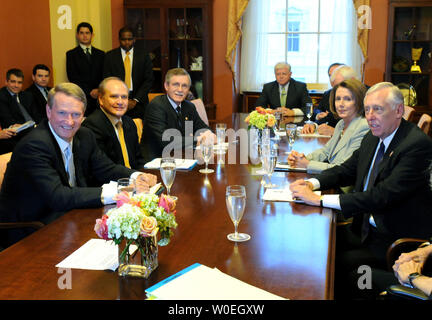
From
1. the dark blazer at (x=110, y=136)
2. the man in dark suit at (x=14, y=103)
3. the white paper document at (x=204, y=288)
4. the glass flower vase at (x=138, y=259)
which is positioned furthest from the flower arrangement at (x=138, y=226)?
the man in dark suit at (x=14, y=103)

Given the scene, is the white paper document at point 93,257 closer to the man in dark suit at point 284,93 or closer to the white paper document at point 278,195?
the white paper document at point 278,195

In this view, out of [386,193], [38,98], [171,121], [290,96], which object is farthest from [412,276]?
[38,98]

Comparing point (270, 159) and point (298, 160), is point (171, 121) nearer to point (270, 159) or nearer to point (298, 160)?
point (298, 160)

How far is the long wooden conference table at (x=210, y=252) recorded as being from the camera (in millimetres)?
1342

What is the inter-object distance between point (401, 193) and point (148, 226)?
139cm

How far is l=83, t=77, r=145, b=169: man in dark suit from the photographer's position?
308 cm

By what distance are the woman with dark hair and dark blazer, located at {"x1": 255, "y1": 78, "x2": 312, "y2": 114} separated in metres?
2.29

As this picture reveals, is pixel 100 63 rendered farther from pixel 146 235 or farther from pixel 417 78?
pixel 146 235

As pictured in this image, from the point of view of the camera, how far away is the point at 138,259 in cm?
141

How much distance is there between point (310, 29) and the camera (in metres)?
7.21

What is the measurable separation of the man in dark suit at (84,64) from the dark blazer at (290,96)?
224 centimetres

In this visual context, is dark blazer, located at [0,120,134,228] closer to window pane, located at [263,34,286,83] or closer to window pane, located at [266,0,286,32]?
window pane, located at [263,34,286,83]
